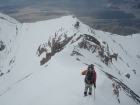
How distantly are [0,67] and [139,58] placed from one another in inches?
2413

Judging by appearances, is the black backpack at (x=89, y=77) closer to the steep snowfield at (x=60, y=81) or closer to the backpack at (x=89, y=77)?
the backpack at (x=89, y=77)

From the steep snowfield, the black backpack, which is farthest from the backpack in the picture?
the steep snowfield

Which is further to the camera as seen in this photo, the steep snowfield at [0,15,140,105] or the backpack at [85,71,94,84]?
the steep snowfield at [0,15,140,105]

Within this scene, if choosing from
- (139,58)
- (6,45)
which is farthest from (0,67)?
(139,58)

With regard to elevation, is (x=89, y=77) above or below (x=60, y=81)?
above

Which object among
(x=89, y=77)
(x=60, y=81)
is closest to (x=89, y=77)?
(x=89, y=77)

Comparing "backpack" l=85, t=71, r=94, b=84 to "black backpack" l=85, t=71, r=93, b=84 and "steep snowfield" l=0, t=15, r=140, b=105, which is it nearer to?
"black backpack" l=85, t=71, r=93, b=84

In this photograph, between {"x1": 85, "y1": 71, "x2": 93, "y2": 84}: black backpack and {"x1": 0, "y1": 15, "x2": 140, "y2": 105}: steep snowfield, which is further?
{"x1": 0, "y1": 15, "x2": 140, "y2": 105}: steep snowfield

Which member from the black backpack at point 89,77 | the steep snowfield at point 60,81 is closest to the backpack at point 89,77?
the black backpack at point 89,77

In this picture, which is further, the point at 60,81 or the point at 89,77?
the point at 60,81

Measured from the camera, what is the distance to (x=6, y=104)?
28.3 metres

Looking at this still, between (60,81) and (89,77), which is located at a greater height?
(89,77)

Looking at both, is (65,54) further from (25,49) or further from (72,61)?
(25,49)

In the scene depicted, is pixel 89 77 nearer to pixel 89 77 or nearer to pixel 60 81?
pixel 89 77
